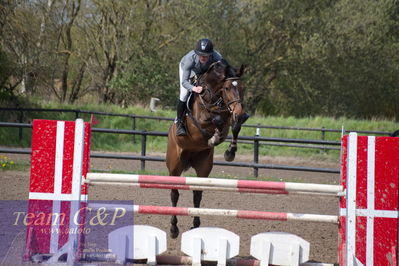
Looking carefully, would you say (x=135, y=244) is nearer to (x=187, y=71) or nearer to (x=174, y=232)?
(x=174, y=232)

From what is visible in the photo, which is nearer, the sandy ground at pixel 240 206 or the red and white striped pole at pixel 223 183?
the red and white striped pole at pixel 223 183

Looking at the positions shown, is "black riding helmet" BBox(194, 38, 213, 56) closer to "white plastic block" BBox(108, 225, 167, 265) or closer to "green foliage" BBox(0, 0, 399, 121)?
"white plastic block" BBox(108, 225, 167, 265)

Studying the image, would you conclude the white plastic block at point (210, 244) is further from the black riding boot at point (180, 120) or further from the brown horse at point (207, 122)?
the black riding boot at point (180, 120)

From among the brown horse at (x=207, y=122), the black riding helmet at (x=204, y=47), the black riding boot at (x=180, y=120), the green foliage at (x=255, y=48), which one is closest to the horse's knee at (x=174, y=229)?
the brown horse at (x=207, y=122)

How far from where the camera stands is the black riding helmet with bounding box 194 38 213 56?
600cm

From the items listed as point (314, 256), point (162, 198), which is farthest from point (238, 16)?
point (314, 256)

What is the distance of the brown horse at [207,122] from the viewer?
587 centimetres

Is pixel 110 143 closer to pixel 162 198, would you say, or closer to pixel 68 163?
pixel 162 198

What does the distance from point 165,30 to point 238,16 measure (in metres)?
4.00

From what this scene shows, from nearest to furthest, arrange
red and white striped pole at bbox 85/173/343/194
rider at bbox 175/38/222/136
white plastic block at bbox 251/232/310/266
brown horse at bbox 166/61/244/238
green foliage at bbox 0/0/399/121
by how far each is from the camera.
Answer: red and white striped pole at bbox 85/173/343/194, white plastic block at bbox 251/232/310/266, brown horse at bbox 166/61/244/238, rider at bbox 175/38/222/136, green foliage at bbox 0/0/399/121

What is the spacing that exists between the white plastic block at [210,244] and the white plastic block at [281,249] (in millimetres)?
195

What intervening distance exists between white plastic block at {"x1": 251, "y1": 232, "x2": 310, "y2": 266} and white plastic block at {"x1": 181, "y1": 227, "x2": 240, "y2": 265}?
0.64ft

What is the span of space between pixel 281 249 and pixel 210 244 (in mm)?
569

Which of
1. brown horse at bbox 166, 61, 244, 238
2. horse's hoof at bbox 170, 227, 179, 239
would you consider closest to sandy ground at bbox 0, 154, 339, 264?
horse's hoof at bbox 170, 227, 179, 239
